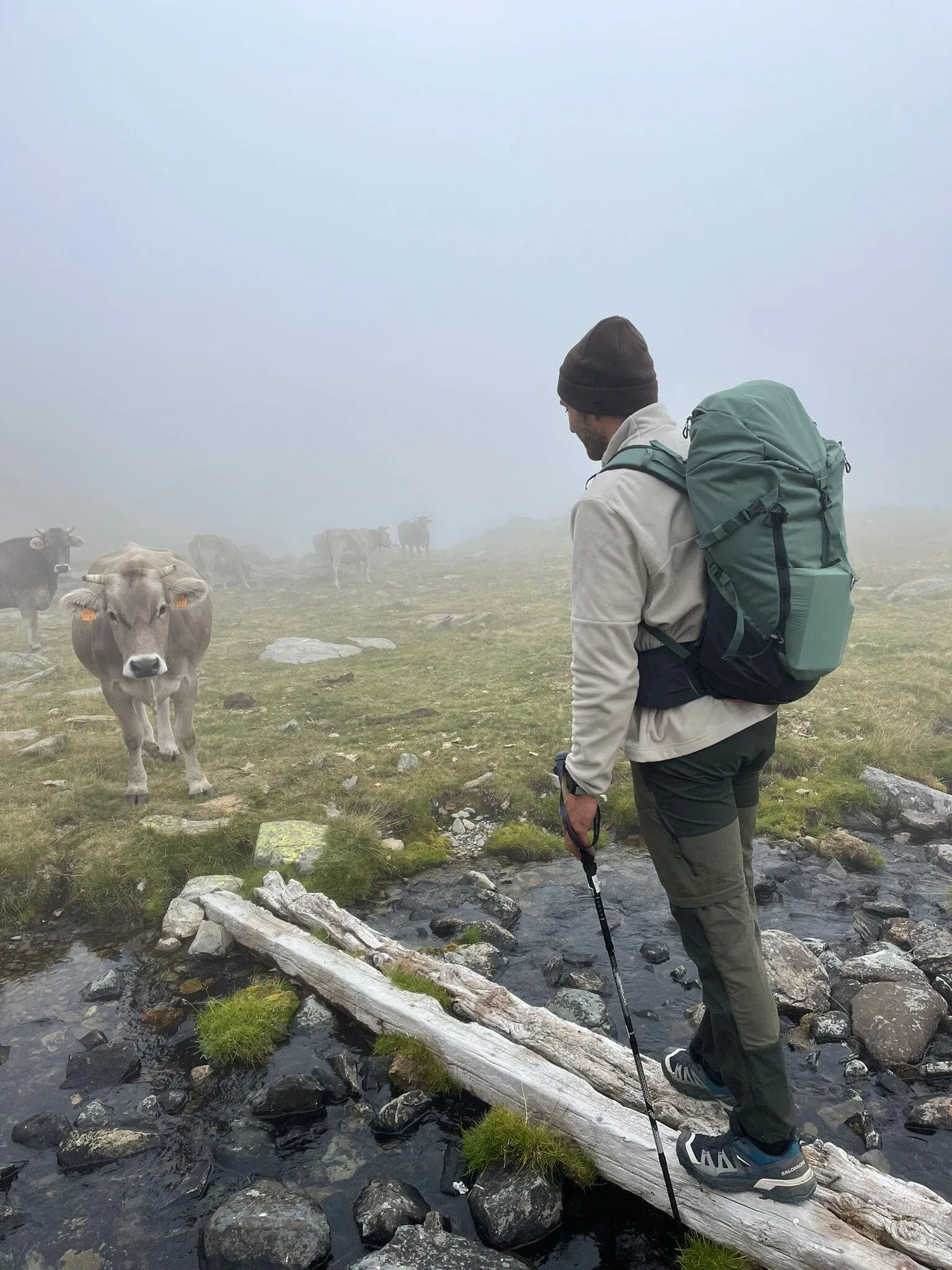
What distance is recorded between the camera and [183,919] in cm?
855

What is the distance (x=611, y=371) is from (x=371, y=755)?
35.8 feet

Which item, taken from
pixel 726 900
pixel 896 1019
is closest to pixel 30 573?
pixel 726 900

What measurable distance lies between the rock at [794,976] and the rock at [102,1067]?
5755 mm

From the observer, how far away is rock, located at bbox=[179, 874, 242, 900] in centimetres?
894

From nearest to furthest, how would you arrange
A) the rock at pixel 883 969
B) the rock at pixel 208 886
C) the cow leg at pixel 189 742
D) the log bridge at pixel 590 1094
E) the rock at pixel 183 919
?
the log bridge at pixel 590 1094, the rock at pixel 883 969, the rock at pixel 183 919, the rock at pixel 208 886, the cow leg at pixel 189 742

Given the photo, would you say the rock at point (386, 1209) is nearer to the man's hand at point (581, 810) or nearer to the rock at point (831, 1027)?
the man's hand at point (581, 810)

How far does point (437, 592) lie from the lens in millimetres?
47750

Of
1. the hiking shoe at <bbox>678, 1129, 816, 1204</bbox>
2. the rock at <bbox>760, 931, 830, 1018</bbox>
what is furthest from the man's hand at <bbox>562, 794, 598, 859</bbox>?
the rock at <bbox>760, 931, 830, 1018</bbox>

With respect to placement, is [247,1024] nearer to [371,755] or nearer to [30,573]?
[371,755]

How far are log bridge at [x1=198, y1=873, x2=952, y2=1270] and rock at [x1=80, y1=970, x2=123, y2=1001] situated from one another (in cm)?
118

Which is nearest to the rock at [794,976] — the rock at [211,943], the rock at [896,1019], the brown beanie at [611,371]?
the rock at [896,1019]

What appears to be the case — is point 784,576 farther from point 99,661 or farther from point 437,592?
point 437,592

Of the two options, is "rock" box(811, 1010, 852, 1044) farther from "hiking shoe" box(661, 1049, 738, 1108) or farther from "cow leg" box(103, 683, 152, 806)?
"cow leg" box(103, 683, 152, 806)

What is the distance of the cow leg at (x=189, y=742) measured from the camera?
41.7ft
